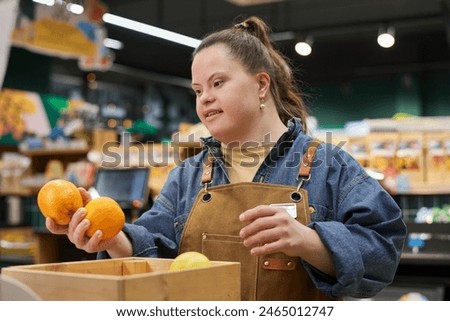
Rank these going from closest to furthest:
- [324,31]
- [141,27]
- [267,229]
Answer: [267,229] < [141,27] < [324,31]

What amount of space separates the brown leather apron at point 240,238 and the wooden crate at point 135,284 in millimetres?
439

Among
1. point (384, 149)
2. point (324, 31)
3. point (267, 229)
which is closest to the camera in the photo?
point (267, 229)

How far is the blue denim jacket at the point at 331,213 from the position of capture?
Result: 1548mm

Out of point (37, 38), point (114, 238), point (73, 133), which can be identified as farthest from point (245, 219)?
point (73, 133)

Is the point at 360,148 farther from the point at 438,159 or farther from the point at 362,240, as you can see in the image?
the point at 362,240

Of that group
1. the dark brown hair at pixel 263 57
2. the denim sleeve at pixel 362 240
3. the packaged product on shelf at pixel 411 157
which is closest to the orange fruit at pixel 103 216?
the denim sleeve at pixel 362 240

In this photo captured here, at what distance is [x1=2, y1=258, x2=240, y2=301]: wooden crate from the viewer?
1078 millimetres

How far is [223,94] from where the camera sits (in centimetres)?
174

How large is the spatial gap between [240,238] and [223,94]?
1.31 feet

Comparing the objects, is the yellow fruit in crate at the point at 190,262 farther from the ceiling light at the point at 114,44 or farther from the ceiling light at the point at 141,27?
the ceiling light at the point at 114,44

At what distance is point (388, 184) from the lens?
5.09 meters

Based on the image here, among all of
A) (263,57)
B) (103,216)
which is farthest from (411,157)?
(103,216)

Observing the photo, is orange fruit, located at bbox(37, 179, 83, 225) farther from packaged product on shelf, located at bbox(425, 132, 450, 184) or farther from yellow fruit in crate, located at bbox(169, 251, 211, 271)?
packaged product on shelf, located at bbox(425, 132, 450, 184)
